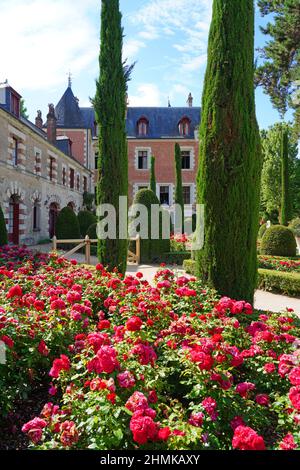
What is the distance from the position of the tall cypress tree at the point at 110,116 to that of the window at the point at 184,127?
76.3 ft

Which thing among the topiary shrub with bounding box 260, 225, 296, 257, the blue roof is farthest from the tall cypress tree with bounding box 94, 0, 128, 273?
the blue roof

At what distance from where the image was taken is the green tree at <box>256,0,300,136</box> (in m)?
15.2

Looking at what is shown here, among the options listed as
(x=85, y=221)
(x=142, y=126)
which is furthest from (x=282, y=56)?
(x=142, y=126)

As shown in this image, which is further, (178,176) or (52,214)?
(178,176)

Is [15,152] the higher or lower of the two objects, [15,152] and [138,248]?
the higher

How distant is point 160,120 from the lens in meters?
32.6

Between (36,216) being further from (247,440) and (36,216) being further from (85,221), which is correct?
(247,440)

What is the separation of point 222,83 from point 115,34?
4.05m

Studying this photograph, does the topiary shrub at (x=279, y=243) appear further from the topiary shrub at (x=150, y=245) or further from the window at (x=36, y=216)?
the window at (x=36, y=216)

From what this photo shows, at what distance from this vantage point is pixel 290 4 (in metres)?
14.8

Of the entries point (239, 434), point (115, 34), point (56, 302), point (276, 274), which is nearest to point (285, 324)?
point (239, 434)

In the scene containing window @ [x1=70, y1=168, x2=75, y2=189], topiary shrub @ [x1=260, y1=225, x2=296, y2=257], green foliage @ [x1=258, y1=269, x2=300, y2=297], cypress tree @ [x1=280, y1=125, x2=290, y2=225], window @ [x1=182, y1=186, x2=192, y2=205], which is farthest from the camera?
window @ [x1=182, y1=186, x2=192, y2=205]

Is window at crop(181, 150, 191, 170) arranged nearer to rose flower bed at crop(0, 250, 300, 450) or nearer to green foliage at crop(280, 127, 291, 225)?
green foliage at crop(280, 127, 291, 225)

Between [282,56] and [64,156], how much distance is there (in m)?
14.1
